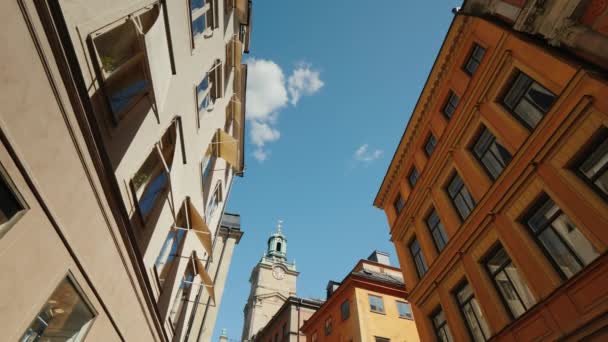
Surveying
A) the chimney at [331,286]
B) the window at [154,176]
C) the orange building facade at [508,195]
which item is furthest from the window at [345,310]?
the window at [154,176]

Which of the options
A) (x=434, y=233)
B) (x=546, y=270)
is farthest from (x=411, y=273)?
(x=546, y=270)

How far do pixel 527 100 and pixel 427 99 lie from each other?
657 cm

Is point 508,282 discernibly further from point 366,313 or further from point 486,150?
point 366,313

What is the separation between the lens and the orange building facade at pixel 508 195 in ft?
25.6

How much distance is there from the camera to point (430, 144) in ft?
56.0

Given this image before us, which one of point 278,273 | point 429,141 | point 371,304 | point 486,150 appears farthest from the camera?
point 278,273

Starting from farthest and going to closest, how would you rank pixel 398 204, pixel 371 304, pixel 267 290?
pixel 267 290 < pixel 371 304 < pixel 398 204

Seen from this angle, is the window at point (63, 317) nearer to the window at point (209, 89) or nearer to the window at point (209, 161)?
the window at point (209, 89)

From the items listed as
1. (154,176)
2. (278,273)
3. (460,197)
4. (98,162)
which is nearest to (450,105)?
(460,197)

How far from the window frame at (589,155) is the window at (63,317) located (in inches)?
458

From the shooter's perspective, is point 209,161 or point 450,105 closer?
point 209,161

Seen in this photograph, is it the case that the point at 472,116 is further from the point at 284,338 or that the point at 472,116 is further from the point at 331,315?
the point at 284,338

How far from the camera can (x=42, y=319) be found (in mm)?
4551

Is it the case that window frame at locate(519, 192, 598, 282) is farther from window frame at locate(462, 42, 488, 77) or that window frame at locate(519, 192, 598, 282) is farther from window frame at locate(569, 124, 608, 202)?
window frame at locate(462, 42, 488, 77)
